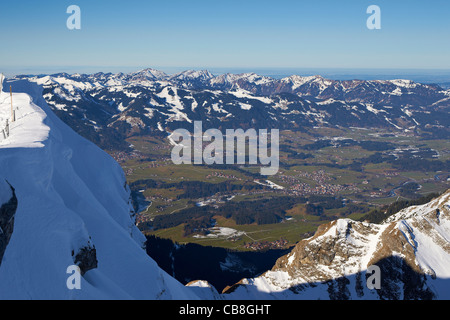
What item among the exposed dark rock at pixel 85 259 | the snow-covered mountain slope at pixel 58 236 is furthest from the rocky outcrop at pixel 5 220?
the exposed dark rock at pixel 85 259

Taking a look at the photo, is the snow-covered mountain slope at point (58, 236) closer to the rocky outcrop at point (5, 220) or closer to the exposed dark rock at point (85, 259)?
the exposed dark rock at point (85, 259)

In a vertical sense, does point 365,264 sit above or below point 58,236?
below

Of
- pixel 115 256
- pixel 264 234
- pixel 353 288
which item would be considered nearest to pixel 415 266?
pixel 353 288

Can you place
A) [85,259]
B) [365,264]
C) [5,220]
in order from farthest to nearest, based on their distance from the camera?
[365,264], [85,259], [5,220]

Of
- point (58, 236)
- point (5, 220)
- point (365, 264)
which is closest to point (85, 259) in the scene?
point (58, 236)

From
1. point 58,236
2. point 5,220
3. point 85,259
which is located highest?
point 5,220

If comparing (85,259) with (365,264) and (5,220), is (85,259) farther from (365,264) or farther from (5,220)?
(365,264)

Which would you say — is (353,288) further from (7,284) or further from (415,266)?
(7,284)
